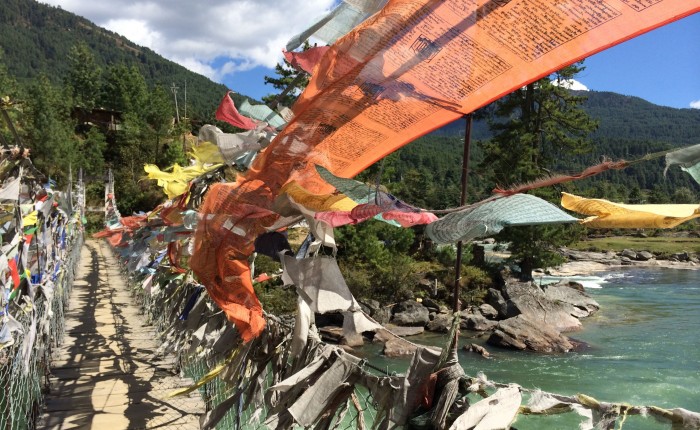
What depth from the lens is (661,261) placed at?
120 ft

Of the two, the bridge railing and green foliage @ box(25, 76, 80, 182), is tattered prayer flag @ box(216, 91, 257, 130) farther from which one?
green foliage @ box(25, 76, 80, 182)

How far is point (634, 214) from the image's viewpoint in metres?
1.55

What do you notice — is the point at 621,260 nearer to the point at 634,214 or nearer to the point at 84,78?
the point at 634,214

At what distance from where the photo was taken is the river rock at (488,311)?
18978 millimetres

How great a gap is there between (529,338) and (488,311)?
12.7ft

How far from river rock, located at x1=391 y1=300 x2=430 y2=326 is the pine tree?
569 centimetres

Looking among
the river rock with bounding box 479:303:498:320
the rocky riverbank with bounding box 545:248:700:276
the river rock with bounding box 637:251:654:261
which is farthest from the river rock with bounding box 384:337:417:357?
the river rock with bounding box 637:251:654:261

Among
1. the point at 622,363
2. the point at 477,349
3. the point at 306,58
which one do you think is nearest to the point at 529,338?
the point at 477,349

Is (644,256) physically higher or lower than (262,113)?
lower

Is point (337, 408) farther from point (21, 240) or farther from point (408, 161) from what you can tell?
point (408, 161)

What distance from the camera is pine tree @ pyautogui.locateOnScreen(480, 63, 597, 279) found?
2206 centimetres

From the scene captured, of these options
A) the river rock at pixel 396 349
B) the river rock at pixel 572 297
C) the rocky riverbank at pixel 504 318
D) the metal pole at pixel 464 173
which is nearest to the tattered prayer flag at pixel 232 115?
the metal pole at pixel 464 173

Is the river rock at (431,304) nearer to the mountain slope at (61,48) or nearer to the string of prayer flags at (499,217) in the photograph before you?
the string of prayer flags at (499,217)

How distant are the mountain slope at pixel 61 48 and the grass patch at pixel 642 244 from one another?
211ft
